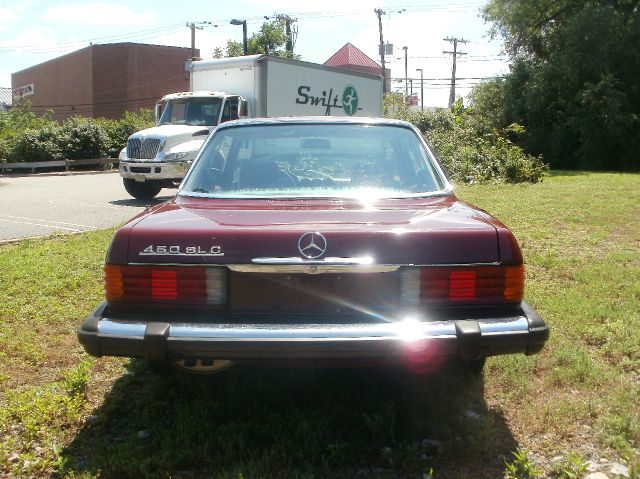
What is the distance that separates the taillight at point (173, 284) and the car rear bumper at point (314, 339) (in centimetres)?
13

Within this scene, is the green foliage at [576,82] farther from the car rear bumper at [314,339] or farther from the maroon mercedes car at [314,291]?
the car rear bumper at [314,339]

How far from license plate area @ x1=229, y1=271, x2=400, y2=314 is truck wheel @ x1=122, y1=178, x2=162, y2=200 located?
13.0m

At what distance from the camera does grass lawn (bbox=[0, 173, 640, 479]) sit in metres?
3.11

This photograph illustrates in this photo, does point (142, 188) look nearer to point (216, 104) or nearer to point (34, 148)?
point (216, 104)

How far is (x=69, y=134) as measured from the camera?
3334cm

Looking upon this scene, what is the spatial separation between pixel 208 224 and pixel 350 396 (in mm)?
1319

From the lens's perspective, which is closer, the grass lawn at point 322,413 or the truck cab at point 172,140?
the grass lawn at point 322,413

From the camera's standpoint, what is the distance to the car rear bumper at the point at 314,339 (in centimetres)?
291

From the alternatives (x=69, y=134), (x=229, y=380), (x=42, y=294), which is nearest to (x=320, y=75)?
(x=42, y=294)

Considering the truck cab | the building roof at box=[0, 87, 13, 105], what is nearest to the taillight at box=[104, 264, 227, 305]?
the truck cab

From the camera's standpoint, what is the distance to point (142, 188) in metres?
15.7

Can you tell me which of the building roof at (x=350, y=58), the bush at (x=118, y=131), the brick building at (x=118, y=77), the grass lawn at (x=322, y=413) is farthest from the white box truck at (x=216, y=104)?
the building roof at (x=350, y=58)

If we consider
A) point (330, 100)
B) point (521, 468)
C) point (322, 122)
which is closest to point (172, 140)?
point (330, 100)

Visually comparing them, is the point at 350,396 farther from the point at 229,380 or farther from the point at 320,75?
the point at 320,75
